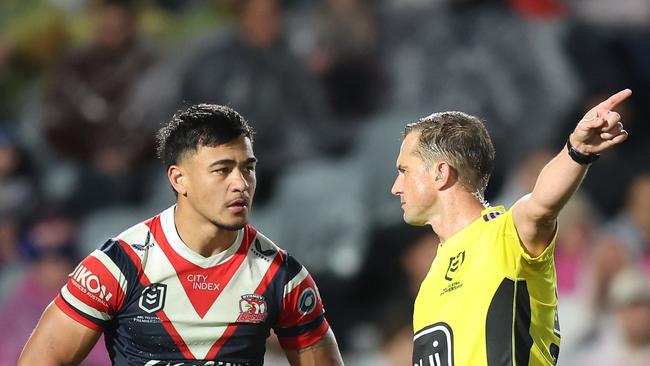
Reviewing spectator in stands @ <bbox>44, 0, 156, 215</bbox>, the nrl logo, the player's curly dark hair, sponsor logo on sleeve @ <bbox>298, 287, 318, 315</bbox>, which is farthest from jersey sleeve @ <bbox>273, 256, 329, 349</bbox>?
spectator in stands @ <bbox>44, 0, 156, 215</bbox>

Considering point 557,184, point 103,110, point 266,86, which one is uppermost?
point 103,110

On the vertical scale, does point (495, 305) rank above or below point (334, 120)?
below

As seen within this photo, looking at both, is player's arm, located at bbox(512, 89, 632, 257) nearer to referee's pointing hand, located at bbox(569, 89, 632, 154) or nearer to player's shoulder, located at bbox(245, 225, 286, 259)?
referee's pointing hand, located at bbox(569, 89, 632, 154)

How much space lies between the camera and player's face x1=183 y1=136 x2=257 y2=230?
12.4 ft

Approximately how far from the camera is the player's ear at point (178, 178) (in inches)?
153

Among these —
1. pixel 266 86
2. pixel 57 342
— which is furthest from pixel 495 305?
pixel 266 86

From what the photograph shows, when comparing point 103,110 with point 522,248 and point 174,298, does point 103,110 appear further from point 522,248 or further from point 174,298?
point 522,248

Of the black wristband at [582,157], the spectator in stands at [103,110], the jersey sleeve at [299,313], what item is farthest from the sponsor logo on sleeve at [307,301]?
the spectator in stands at [103,110]

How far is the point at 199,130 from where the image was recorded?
151 inches

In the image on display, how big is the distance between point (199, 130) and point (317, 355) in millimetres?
1024

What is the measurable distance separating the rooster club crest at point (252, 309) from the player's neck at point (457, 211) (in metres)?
0.80

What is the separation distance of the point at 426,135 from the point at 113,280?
4.17 feet

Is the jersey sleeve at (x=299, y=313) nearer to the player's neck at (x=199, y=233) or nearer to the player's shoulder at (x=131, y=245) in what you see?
the player's neck at (x=199, y=233)

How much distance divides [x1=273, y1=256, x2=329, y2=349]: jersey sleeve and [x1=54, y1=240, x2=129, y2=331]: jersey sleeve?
636 mm
